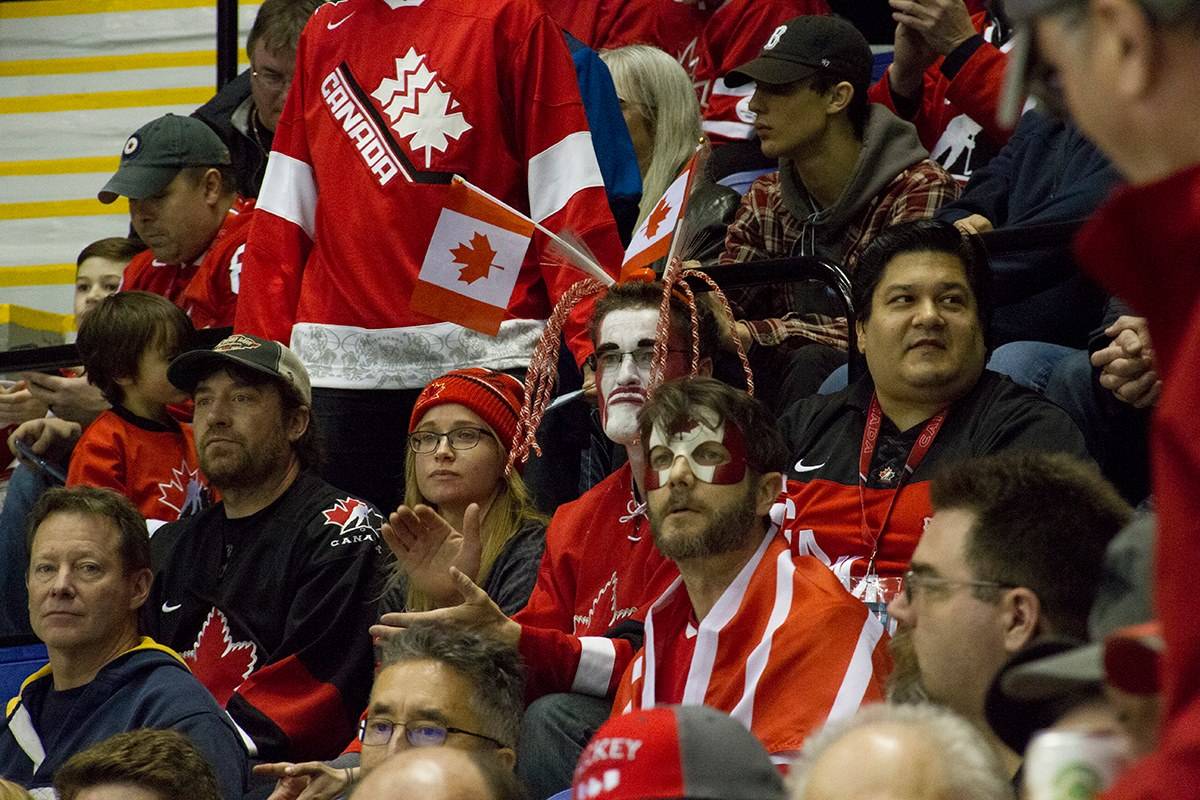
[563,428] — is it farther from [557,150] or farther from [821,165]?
[821,165]

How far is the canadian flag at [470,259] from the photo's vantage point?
5.07 m

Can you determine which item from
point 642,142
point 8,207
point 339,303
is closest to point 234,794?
point 339,303

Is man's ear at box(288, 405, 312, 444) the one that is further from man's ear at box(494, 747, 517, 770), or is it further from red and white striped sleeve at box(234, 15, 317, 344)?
man's ear at box(494, 747, 517, 770)

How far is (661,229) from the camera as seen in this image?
4.87 metres

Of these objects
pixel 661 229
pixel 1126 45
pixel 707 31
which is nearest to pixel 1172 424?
pixel 1126 45

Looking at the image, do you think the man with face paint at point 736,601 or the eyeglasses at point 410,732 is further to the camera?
the eyeglasses at point 410,732

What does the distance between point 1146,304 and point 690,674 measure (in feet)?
7.78

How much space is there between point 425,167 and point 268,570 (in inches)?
46.4

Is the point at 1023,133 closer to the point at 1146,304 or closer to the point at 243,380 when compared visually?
the point at 243,380

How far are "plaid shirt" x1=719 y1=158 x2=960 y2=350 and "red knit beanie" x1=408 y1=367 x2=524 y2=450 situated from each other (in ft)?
2.18

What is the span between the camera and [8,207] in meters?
8.95

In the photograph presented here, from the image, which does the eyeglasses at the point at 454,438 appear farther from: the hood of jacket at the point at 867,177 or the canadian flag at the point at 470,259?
the hood of jacket at the point at 867,177

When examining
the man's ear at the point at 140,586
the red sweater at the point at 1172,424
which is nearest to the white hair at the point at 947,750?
the red sweater at the point at 1172,424

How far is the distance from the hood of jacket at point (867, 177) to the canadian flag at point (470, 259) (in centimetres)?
88
